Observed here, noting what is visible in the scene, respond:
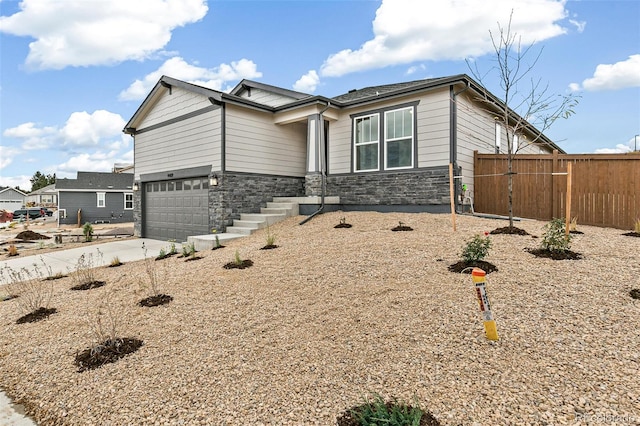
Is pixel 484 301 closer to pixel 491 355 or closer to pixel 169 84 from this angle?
pixel 491 355

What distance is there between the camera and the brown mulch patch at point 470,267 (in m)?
4.27

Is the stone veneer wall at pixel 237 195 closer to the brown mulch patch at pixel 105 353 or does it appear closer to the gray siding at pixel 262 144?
the gray siding at pixel 262 144

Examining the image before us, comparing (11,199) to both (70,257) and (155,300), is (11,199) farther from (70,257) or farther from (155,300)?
(155,300)

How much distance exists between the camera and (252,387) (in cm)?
247

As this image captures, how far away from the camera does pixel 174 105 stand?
12.3 m

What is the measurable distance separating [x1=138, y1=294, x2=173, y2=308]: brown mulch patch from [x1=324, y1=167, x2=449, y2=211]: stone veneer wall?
7023mm

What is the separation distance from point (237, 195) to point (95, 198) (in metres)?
21.5

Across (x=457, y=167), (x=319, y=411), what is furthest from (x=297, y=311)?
(x=457, y=167)

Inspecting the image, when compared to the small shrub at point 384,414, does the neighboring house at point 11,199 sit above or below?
above

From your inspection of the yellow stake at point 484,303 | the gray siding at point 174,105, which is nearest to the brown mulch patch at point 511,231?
the yellow stake at point 484,303

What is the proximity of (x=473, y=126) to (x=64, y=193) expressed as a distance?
2827 cm

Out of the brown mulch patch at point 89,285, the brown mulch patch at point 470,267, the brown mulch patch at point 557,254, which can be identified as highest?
the brown mulch patch at point 557,254

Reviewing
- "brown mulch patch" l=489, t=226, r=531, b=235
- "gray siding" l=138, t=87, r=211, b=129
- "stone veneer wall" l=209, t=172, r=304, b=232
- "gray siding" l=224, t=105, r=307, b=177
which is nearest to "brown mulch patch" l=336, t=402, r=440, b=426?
"brown mulch patch" l=489, t=226, r=531, b=235

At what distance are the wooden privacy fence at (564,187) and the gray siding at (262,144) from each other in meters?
6.21
